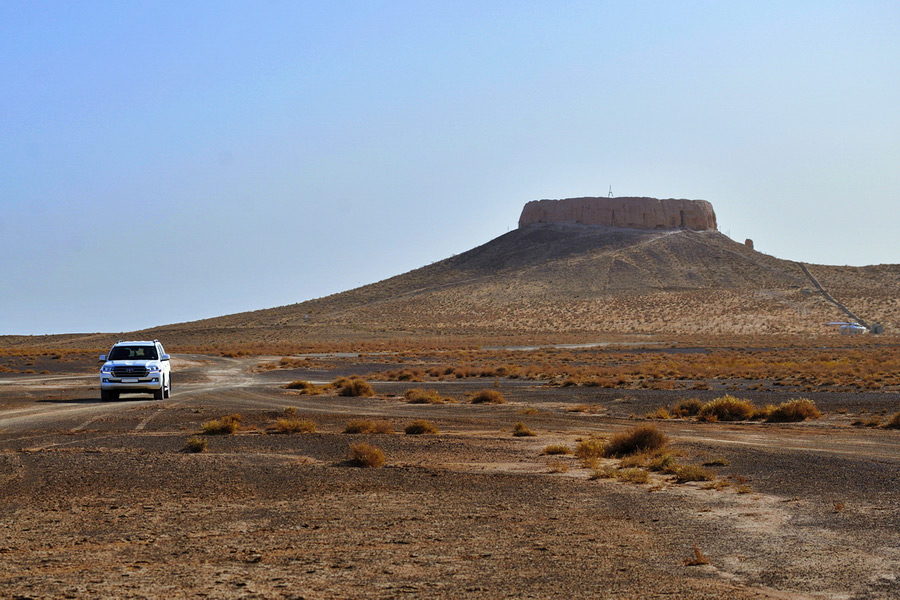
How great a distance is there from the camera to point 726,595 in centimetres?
820

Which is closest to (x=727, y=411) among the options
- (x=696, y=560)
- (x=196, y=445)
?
(x=196, y=445)

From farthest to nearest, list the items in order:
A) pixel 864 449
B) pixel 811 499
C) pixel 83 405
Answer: pixel 83 405, pixel 864 449, pixel 811 499

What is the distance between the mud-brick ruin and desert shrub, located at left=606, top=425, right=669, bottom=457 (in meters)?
139

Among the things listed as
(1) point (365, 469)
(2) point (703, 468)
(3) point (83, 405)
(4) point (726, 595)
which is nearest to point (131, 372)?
(3) point (83, 405)

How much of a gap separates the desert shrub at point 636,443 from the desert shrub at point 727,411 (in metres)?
8.51

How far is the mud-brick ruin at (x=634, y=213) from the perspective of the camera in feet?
511

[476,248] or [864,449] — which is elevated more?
[476,248]

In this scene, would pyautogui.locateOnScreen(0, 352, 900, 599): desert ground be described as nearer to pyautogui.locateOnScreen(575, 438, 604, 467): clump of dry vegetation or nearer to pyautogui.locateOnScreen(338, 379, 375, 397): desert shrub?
pyautogui.locateOnScreen(575, 438, 604, 467): clump of dry vegetation

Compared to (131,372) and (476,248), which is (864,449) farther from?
(476,248)

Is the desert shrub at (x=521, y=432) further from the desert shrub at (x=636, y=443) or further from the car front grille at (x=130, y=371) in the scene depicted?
the car front grille at (x=130, y=371)

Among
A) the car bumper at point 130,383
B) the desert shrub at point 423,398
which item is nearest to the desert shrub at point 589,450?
the desert shrub at point 423,398

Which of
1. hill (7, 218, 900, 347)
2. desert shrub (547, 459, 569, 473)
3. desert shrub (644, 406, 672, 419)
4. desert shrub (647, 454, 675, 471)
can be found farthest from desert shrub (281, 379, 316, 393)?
hill (7, 218, 900, 347)

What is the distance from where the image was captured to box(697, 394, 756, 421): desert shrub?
87.8 feet

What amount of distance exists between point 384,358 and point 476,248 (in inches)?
3664
